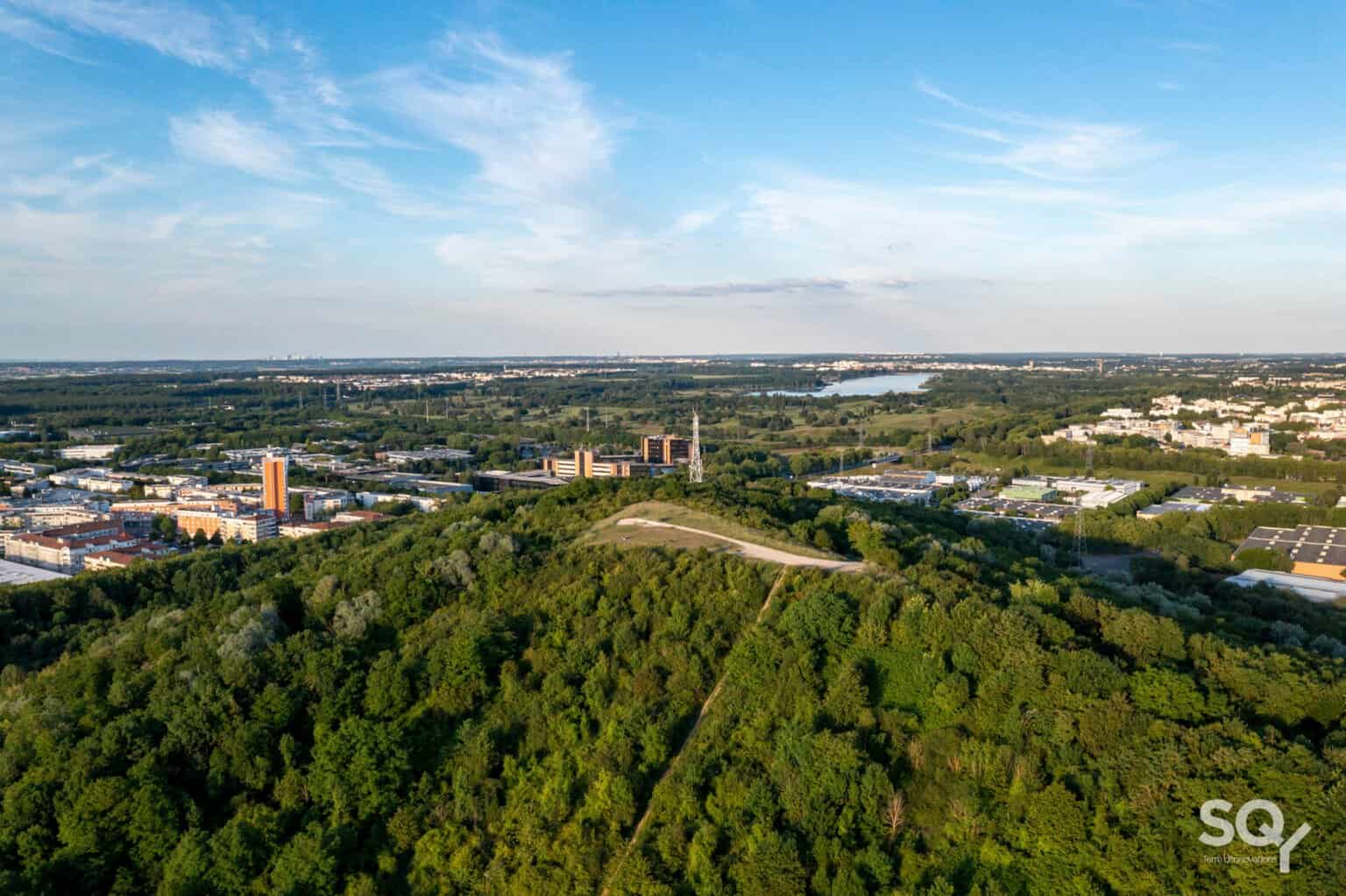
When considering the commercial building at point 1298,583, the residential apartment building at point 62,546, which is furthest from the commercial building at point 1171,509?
the residential apartment building at point 62,546

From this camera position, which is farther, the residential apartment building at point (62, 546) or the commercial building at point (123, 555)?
the residential apartment building at point (62, 546)

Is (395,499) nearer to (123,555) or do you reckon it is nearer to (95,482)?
(123,555)

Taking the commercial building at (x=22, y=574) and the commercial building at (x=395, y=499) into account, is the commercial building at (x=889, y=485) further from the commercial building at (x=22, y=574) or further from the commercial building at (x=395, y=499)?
the commercial building at (x=22, y=574)

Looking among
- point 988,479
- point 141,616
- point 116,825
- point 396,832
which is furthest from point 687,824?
point 988,479

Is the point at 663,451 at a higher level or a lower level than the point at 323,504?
higher

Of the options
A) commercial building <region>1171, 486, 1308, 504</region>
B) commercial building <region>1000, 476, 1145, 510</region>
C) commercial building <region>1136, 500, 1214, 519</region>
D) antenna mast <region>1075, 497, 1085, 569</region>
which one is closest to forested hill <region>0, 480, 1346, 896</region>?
antenna mast <region>1075, 497, 1085, 569</region>

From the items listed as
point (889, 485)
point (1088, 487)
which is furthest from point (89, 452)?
point (1088, 487)

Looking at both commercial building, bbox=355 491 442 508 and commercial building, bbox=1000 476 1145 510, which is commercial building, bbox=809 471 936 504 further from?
commercial building, bbox=355 491 442 508
